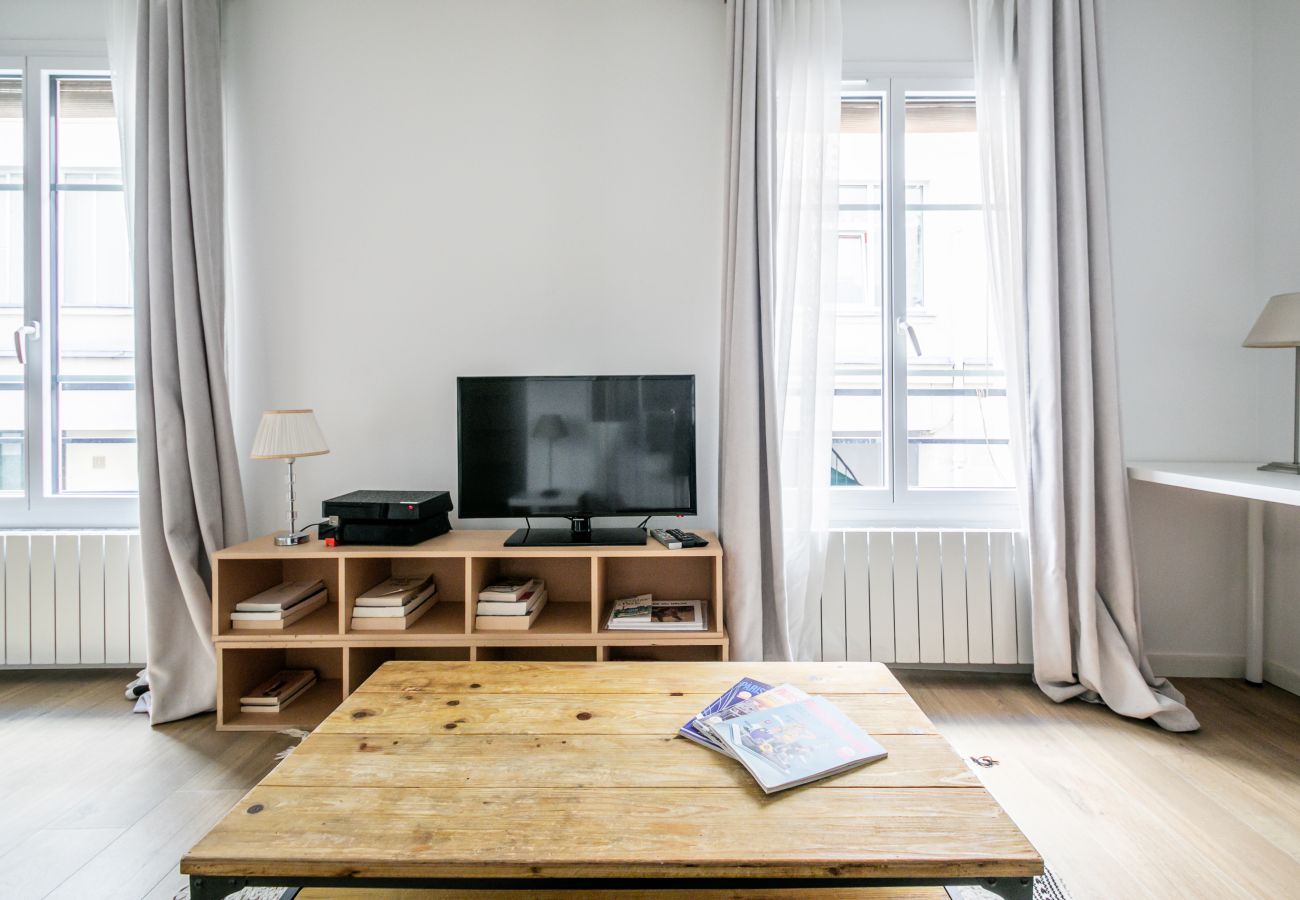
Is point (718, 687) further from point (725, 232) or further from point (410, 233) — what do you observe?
point (410, 233)

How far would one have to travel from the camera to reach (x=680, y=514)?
85.7 inches

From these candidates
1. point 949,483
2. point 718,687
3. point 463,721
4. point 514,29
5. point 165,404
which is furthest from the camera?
point 949,483

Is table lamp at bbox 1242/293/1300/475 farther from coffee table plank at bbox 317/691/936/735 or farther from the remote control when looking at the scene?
the remote control

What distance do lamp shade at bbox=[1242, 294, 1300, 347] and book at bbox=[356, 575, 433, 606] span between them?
9.31ft

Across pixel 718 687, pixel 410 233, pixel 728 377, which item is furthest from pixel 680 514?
→ pixel 410 233

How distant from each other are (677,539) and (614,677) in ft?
2.22

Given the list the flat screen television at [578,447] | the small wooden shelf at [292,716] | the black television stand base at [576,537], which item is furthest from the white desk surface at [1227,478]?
the small wooden shelf at [292,716]

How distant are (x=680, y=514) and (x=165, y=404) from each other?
1.76 metres

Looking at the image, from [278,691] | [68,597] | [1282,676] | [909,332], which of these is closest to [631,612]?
[278,691]

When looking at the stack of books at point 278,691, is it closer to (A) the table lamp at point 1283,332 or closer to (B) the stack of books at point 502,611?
(B) the stack of books at point 502,611

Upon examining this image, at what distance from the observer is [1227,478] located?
6.16 ft

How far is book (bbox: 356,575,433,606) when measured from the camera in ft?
6.70

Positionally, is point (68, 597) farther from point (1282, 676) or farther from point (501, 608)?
point (1282, 676)

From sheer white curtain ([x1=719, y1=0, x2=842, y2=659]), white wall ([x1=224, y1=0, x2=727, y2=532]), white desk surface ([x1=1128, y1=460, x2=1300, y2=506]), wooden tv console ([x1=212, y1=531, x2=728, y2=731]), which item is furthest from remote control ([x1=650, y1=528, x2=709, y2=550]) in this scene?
white desk surface ([x1=1128, y1=460, x2=1300, y2=506])
